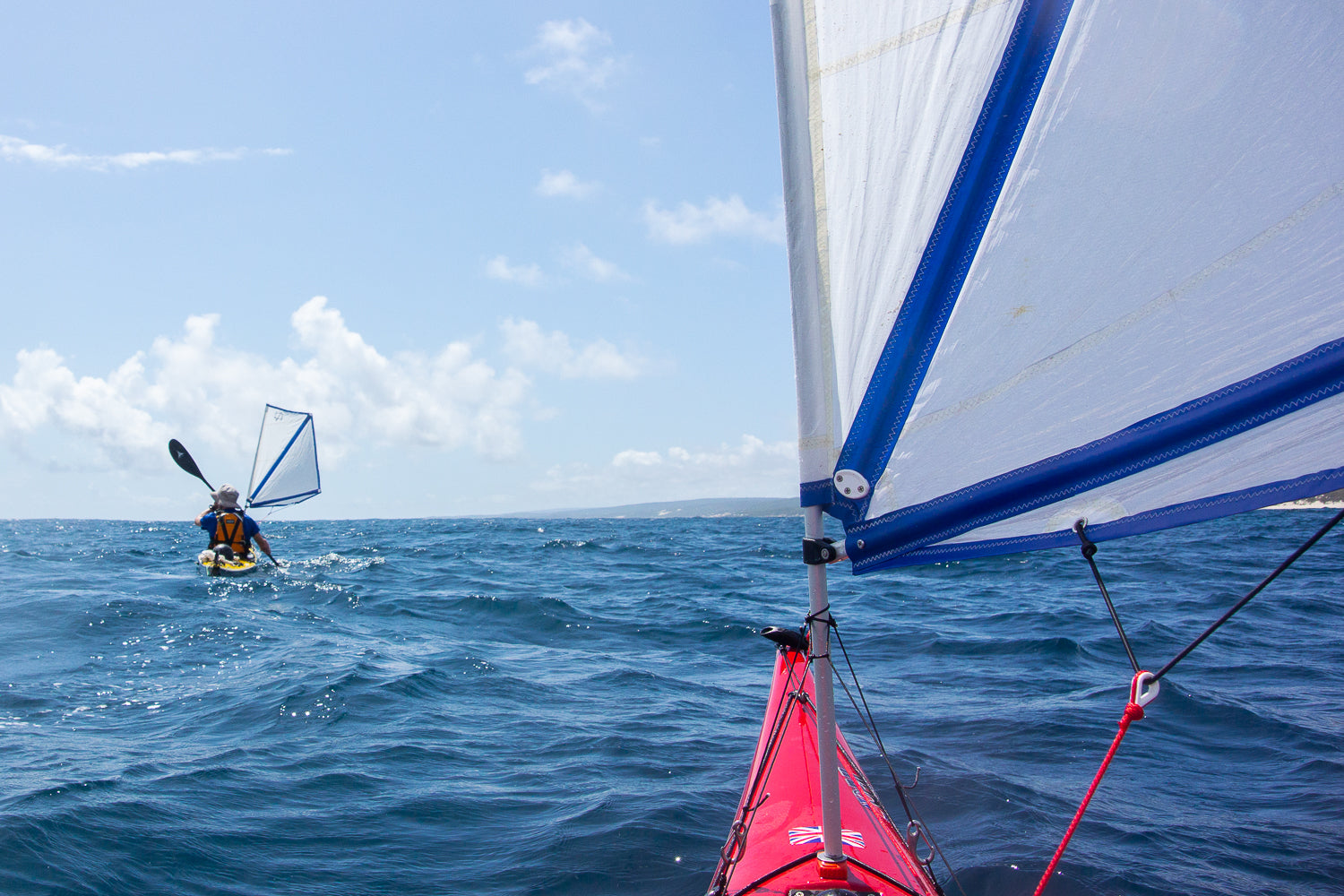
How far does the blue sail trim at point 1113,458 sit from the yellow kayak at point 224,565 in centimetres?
1790

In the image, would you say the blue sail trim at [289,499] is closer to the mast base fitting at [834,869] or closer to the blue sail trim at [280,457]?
the blue sail trim at [280,457]

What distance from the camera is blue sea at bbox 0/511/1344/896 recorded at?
16.5ft

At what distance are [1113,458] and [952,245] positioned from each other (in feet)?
2.64

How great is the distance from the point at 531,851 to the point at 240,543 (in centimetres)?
1524

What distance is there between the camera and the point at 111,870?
16.0 ft

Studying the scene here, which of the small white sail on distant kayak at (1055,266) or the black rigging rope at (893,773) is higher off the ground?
the small white sail on distant kayak at (1055,266)

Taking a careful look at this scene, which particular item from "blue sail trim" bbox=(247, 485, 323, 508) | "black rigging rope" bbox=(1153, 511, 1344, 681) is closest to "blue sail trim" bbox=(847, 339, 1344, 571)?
"black rigging rope" bbox=(1153, 511, 1344, 681)

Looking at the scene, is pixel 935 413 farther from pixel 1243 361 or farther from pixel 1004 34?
pixel 1004 34

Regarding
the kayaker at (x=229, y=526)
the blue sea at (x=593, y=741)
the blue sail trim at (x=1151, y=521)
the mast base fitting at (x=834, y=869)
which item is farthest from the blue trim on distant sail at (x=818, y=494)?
the kayaker at (x=229, y=526)

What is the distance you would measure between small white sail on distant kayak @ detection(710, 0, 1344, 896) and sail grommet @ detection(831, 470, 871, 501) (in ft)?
0.03

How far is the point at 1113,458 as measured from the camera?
2504mm

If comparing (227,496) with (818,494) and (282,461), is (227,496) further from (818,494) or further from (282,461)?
(818,494)

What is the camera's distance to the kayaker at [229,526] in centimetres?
1748

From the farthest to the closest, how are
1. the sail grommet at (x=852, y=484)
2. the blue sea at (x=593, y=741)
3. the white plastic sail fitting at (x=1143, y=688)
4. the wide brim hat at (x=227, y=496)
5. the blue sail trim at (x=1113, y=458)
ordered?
the wide brim hat at (x=227, y=496) < the blue sea at (x=593, y=741) < the sail grommet at (x=852, y=484) < the white plastic sail fitting at (x=1143, y=688) < the blue sail trim at (x=1113, y=458)
